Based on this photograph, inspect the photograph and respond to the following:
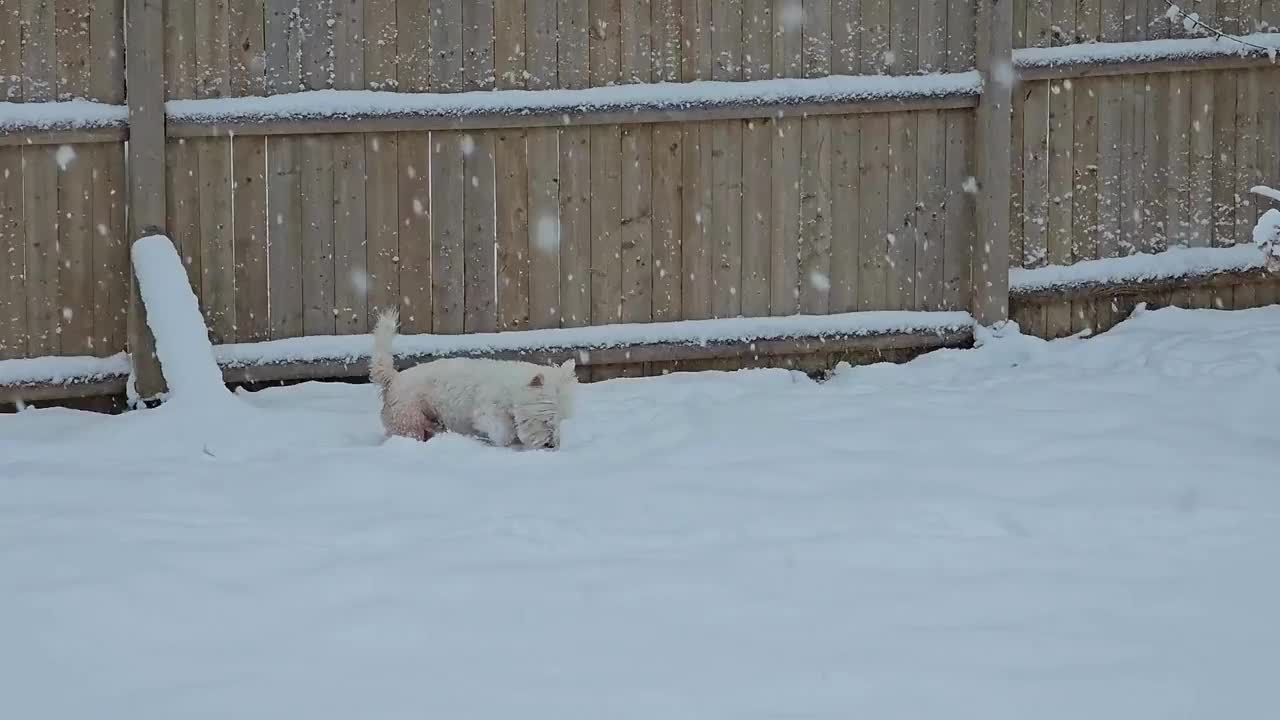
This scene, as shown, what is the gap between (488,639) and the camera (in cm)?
338

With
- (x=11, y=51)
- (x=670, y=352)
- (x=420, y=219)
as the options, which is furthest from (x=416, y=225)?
(x=11, y=51)

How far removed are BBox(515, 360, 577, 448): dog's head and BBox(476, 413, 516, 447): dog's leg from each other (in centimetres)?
6

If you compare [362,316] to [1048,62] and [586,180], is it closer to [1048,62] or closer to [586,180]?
[586,180]

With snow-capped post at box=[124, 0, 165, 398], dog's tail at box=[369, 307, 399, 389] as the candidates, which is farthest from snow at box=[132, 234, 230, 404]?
dog's tail at box=[369, 307, 399, 389]

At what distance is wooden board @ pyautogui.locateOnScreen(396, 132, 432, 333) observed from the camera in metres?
6.84

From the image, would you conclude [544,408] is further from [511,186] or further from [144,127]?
[144,127]

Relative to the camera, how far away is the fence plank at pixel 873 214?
7301 millimetres

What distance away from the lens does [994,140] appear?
24.1 ft

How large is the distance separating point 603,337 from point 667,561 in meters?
3.10

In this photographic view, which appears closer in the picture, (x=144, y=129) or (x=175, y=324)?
(x=175, y=324)

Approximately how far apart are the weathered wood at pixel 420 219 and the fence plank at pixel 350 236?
0.15 meters

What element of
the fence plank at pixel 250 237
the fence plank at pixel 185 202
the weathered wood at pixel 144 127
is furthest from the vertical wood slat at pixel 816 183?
the weathered wood at pixel 144 127

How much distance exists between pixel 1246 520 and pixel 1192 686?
1.40m

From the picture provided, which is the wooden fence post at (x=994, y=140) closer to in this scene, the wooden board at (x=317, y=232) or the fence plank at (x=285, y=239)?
the wooden board at (x=317, y=232)
